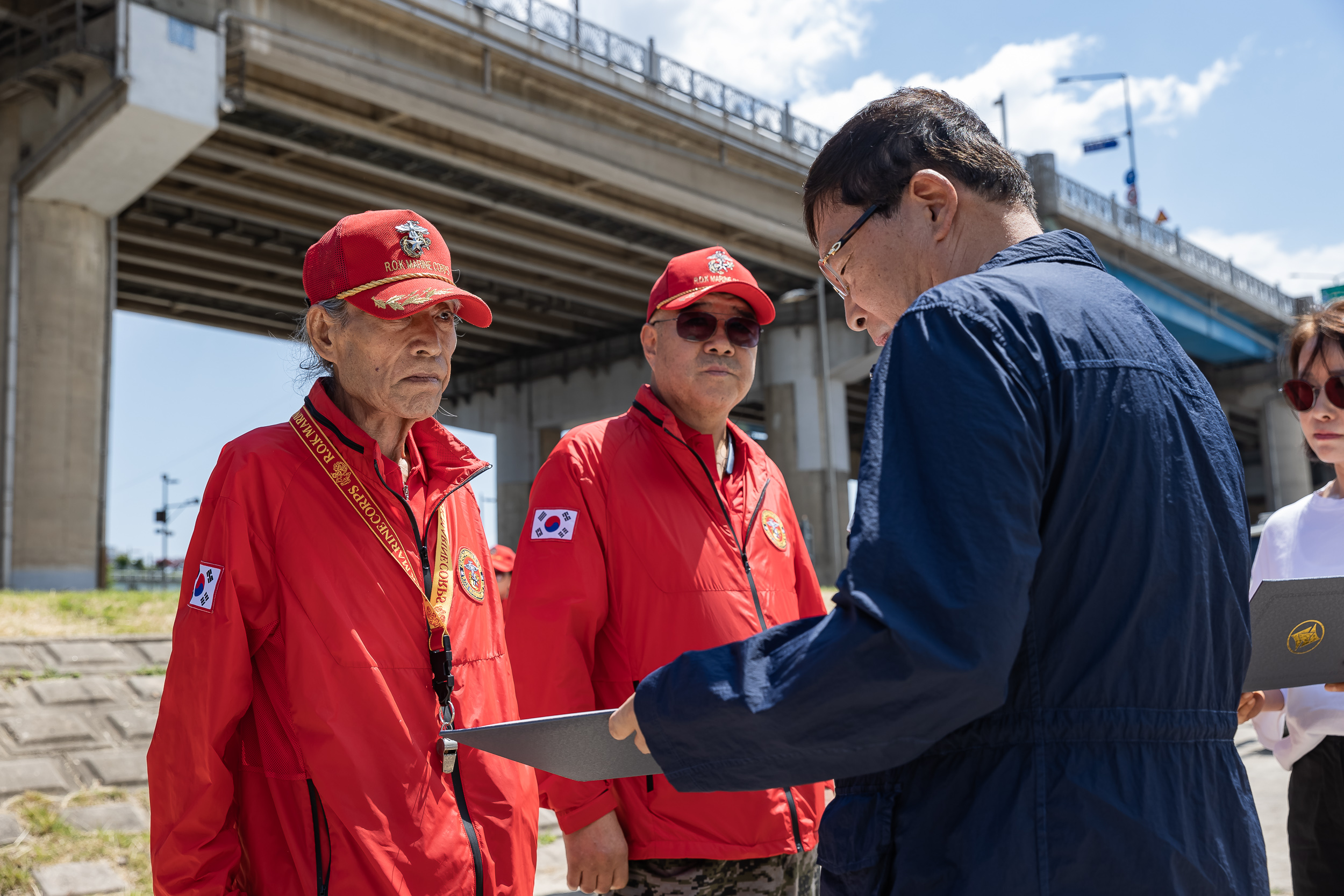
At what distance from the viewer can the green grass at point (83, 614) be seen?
900 centimetres

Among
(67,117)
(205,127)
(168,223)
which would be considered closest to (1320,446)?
(205,127)

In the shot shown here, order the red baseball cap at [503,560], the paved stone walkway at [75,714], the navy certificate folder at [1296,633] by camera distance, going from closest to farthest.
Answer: the navy certificate folder at [1296,633] < the paved stone walkway at [75,714] < the red baseball cap at [503,560]

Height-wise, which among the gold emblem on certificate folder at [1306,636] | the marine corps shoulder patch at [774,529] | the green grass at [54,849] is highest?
the marine corps shoulder patch at [774,529]

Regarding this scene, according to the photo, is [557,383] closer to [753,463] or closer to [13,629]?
[13,629]

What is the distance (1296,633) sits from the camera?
6.70ft

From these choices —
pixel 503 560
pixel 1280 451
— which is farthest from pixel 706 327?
pixel 1280 451

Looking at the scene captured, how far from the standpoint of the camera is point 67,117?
55.6 ft

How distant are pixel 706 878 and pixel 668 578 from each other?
80 centimetres

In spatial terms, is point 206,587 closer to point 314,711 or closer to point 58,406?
point 314,711

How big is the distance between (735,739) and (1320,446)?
103 inches

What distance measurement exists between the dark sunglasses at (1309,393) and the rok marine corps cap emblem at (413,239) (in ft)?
7.79

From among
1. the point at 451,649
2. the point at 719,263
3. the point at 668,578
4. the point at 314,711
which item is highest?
the point at 719,263

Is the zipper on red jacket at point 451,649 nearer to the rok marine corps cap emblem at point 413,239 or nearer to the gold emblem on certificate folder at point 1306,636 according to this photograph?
the rok marine corps cap emblem at point 413,239

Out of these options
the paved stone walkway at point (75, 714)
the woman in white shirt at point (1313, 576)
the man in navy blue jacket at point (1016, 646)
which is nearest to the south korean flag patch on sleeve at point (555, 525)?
the man in navy blue jacket at point (1016, 646)
